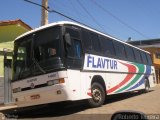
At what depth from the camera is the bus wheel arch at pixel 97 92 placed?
11531 millimetres

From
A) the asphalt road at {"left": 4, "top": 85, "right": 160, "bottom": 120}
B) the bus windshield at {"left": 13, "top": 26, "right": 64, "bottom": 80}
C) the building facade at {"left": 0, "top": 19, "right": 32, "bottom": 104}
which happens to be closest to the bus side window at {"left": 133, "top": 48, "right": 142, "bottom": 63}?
the asphalt road at {"left": 4, "top": 85, "right": 160, "bottom": 120}

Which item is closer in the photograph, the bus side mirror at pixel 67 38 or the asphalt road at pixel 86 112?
the asphalt road at pixel 86 112

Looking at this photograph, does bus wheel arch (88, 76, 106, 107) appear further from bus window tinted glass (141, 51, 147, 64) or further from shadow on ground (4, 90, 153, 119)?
bus window tinted glass (141, 51, 147, 64)

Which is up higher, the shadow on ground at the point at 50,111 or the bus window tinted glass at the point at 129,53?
the bus window tinted glass at the point at 129,53

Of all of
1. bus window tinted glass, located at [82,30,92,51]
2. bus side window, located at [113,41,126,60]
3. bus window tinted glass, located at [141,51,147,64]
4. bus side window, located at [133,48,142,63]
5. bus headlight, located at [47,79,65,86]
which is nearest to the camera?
bus headlight, located at [47,79,65,86]

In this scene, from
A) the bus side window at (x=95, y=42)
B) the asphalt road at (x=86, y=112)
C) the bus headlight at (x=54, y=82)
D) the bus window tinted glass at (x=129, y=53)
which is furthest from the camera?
the bus window tinted glass at (x=129, y=53)

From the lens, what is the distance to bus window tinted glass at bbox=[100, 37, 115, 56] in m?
13.5

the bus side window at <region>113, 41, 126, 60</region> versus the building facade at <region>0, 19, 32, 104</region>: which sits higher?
the building facade at <region>0, 19, 32, 104</region>

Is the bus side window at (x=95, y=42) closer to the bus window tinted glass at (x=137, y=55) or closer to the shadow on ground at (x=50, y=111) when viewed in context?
the shadow on ground at (x=50, y=111)

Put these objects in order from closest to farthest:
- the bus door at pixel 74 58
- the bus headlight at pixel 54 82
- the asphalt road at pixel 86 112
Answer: the asphalt road at pixel 86 112
the bus headlight at pixel 54 82
the bus door at pixel 74 58

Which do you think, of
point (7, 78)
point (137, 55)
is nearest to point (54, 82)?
point (7, 78)

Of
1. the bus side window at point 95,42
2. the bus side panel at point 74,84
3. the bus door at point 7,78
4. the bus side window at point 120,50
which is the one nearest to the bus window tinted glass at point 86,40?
the bus side window at point 95,42

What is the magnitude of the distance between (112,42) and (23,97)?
5.86 meters

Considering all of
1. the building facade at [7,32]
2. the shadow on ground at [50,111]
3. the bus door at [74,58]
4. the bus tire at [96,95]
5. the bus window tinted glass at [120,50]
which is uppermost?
the building facade at [7,32]
